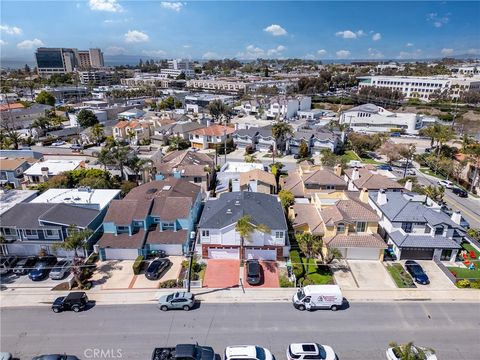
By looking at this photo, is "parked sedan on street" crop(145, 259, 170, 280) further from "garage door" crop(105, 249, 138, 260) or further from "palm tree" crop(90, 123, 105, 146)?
"palm tree" crop(90, 123, 105, 146)

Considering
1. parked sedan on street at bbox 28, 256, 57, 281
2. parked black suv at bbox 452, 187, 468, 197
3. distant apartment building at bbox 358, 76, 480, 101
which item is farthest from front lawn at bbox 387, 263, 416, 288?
distant apartment building at bbox 358, 76, 480, 101

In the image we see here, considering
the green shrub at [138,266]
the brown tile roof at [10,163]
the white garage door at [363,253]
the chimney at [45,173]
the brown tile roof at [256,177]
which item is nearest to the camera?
the green shrub at [138,266]

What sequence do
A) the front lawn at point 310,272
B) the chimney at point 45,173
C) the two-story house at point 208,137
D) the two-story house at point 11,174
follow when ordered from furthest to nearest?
the two-story house at point 208,137
the two-story house at point 11,174
the chimney at point 45,173
the front lawn at point 310,272

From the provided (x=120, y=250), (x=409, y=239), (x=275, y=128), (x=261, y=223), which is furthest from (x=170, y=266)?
(x=275, y=128)

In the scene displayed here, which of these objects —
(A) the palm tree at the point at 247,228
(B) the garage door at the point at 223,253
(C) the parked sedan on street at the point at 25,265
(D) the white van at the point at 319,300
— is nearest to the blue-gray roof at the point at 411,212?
(D) the white van at the point at 319,300

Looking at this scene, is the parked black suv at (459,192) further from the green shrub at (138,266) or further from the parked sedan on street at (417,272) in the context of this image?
the green shrub at (138,266)

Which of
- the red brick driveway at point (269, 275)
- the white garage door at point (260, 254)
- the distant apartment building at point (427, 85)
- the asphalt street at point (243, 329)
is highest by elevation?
the distant apartment building at point (427, 85)

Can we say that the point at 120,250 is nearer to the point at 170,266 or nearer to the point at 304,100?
the point at 170,266
